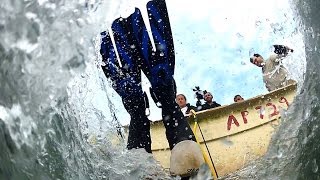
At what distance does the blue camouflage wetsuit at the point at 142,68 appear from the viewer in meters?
3.22

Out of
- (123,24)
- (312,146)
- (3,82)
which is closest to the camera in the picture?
(3,82)

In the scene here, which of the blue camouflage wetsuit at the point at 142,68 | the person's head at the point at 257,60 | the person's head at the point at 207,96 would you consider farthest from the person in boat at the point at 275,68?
the blue camouflage wetsuit at the point at 142,68

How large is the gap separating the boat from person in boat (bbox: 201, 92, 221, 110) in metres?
0.01

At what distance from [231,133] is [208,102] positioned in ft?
0.41

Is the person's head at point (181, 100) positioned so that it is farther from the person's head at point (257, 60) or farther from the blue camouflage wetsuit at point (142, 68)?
the person's head at point (257, 60)

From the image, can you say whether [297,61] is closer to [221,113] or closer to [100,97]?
[221,113]

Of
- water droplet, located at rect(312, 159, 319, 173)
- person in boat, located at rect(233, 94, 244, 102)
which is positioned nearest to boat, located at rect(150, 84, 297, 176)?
person in boat, located at rect(233, 94, 244, 102)

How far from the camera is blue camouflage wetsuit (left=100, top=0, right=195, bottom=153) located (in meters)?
3.22

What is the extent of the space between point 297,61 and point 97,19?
65 centimetres

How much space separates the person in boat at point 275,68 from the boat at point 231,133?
0.11 ft

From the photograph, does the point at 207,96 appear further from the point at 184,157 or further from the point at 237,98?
the point at 184,157

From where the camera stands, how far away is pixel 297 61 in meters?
3.33

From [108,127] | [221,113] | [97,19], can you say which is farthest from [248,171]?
[97,19]

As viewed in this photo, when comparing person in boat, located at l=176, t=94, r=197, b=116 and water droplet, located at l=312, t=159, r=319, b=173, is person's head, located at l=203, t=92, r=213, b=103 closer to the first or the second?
person in boat, located at l=176, t=94, r=197, b=116
